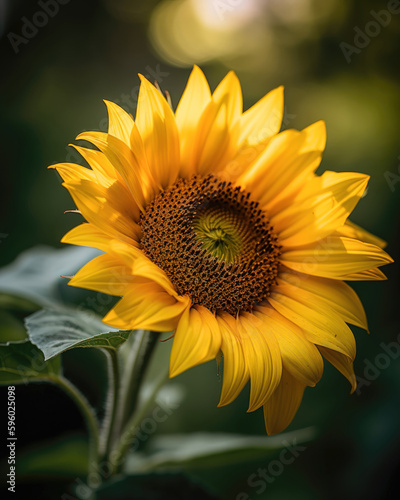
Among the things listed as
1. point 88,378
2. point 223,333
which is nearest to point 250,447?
point 223,333

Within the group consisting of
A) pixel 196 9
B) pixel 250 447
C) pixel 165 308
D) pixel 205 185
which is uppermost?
pixel 196 9

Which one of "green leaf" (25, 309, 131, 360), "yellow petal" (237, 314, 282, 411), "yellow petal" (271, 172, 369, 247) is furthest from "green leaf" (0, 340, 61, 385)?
"yellow petal" (271, 172, 369, 247)

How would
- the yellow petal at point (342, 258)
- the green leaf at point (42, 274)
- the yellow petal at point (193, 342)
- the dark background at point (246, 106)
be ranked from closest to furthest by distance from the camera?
the yellow petal at point (193, 342) → the yellow petal at point (342, 258) → the green leaf at point (42, 274) → the dark background at point (246, 106)

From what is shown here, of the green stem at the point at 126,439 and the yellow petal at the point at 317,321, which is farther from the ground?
the yellow petal at the point at 317,321

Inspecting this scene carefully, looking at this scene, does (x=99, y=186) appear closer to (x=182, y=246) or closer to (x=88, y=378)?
(x=182, y=246)

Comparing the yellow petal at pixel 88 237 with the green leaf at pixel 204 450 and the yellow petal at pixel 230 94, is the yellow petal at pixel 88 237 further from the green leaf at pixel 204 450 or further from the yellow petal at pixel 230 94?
the green leaf at pixel 204 450

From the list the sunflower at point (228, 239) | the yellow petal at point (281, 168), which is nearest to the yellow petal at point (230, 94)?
the sunflower at point (228, 239)

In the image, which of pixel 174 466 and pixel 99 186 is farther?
pixel 174 466
